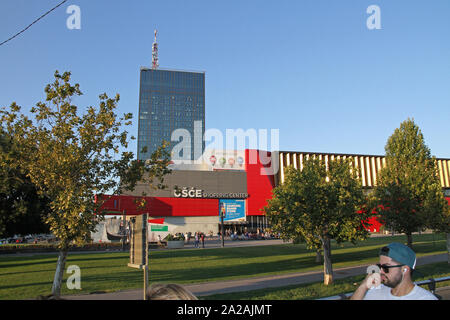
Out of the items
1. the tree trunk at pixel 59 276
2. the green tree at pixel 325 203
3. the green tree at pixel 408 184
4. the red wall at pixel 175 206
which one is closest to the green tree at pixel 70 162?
the tree trunk at pixel 59 276

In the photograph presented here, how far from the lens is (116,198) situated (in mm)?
63406

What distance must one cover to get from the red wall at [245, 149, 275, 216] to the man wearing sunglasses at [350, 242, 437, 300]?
68.6 metres

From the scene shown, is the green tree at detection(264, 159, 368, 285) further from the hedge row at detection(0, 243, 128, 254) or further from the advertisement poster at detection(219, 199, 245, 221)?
the advertisement poster at detection(219, 199, 245, 221)

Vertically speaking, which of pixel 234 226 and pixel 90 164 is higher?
pixel 90 164

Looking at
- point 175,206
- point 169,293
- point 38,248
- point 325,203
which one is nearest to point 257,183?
point 175,206

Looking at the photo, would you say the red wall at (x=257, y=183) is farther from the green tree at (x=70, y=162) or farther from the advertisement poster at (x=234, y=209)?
the green tree at (x=70, y=162)

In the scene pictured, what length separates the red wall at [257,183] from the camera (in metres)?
71.4

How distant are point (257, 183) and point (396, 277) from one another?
69.5 m

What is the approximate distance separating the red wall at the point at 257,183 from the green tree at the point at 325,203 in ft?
176

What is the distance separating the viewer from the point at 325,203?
16516mm
